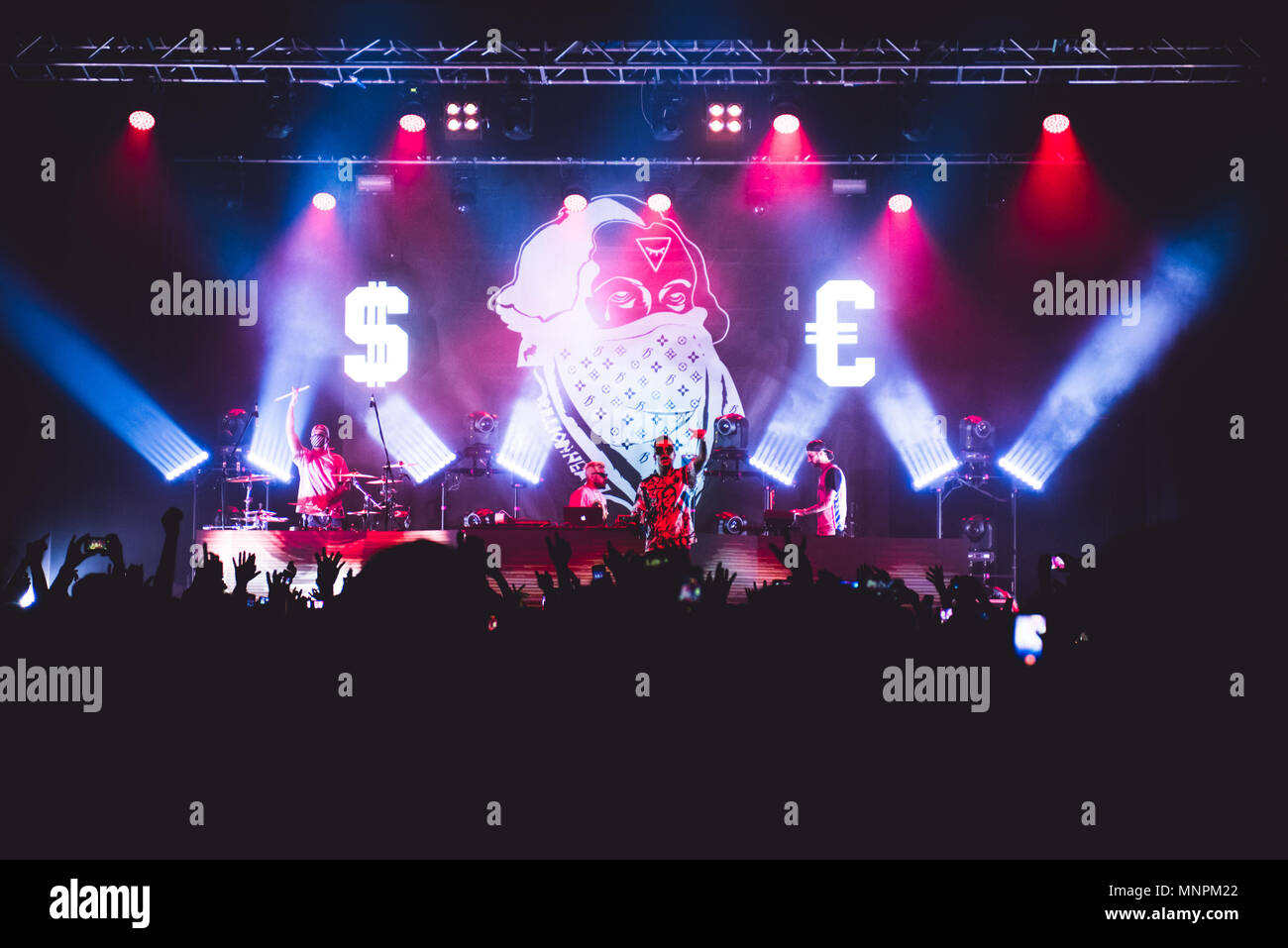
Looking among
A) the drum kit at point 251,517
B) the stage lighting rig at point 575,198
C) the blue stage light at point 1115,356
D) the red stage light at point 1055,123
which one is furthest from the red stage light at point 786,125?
the drum kit at point 251,517

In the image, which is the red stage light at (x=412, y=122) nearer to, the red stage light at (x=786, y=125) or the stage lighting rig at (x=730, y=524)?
the red stage light at (x=786, y=125)

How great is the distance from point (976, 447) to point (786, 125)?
154 inches

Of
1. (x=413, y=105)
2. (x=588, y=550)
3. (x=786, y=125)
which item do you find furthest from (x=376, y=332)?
(x=786, y=125)

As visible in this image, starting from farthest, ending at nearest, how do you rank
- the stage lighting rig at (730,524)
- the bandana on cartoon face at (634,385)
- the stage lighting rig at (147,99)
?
1. the bandana on cartoon face at (634,385)
2. the stage lighting rig at (730,524)
3. the stage lighting rig at (147,99)

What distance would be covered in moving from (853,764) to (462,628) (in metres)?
0.84

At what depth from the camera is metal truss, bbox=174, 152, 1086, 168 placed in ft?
36.1

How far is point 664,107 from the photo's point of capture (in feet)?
31.9

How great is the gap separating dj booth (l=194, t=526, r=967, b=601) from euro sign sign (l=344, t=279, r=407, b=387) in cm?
325

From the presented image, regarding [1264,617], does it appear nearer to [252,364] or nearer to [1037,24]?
[1037,24]

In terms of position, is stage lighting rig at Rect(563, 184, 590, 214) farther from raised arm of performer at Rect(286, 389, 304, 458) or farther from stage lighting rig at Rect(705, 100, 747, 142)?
raised arm of performer at Rect(286, 389, 304, 458)

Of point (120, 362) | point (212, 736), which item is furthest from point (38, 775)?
point (120, 362)

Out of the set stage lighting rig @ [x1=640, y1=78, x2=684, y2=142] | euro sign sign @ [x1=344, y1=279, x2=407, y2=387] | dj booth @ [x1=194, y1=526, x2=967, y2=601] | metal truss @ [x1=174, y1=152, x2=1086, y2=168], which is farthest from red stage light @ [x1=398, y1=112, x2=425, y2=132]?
dj booth @ [x1=194, y1=526, x2=967, y2=601]

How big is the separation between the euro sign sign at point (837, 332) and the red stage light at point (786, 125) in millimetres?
1761

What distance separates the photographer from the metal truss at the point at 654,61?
9.20m
